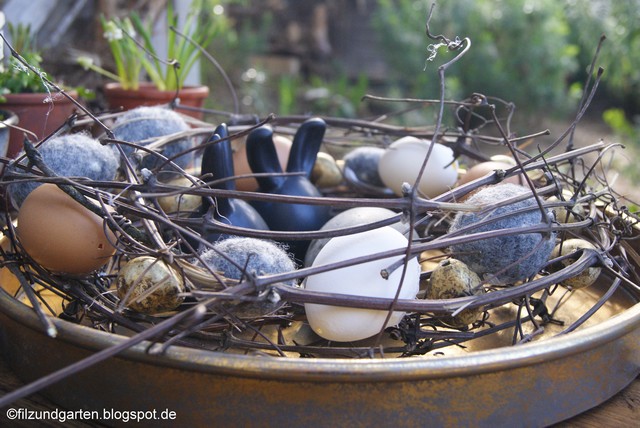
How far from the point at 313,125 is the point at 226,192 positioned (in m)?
0.26

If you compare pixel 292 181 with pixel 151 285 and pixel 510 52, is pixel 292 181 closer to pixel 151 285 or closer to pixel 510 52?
pixel 151 285

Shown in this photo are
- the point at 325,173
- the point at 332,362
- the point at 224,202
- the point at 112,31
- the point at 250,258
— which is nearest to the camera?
the point at 332,362

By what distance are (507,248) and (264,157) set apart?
0.29 meters

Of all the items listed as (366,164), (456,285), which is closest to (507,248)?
(456,285)

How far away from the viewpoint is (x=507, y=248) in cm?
55

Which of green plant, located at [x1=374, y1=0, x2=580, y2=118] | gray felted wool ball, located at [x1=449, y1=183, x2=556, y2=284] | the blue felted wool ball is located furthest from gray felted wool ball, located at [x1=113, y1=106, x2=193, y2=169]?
green plant, located at [x1=374, y1=0, x2=580, y2=118]

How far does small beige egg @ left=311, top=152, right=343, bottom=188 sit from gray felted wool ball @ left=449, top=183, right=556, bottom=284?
1.10 feet

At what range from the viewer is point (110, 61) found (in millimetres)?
1658

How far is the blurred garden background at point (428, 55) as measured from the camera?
3.64 meters

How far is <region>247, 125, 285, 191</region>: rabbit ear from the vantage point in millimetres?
695

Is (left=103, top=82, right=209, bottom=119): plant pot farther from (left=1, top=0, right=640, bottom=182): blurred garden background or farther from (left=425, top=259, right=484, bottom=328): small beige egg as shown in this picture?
(left=1, top=0, right=640, bottom=182): blurred garden background

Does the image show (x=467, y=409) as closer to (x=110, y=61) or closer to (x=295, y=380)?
(x=295, y=380)

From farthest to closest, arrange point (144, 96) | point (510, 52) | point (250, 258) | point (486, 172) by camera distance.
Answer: point (510, 52), point (144, 96), point (486, 172), point (250, 258)

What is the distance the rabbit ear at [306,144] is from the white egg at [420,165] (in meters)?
0.12
